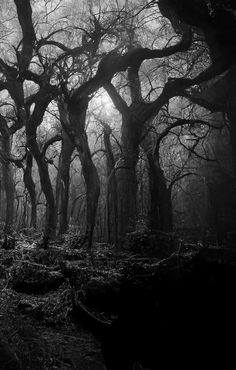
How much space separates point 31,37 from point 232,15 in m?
6.28

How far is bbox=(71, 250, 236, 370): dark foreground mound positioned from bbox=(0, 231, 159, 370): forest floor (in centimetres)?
27

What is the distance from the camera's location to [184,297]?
5.03 m

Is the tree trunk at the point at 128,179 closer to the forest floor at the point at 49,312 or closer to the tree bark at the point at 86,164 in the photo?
the tree bark at the point at 86,164

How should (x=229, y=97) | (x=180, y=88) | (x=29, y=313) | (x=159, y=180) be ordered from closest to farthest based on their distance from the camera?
(x=29, y=313) < (x=159, y=180) < (x=180, y=88) < (x=229, y=97)

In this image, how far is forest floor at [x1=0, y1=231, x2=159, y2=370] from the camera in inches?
150

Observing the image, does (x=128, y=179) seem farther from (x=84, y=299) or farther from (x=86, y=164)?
(x=84, y=299)

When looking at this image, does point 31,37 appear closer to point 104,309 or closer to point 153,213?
point 153,213

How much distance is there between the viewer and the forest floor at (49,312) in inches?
150

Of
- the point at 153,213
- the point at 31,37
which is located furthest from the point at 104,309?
the point at 31,37

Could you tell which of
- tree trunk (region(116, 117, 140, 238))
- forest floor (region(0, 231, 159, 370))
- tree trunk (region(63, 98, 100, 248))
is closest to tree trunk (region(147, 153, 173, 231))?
tree trunk (region(116, 117, 140, 238))

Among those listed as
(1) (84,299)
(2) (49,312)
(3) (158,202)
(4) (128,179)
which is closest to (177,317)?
(1) (84,299)

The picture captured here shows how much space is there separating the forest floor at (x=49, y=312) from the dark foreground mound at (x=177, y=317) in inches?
10.5

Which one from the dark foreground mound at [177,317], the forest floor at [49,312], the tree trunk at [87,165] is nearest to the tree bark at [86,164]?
the tree trunk at [87,165]

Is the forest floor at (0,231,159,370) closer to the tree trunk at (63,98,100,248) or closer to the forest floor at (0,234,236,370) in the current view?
the forest floor at (0,234,236,370)
